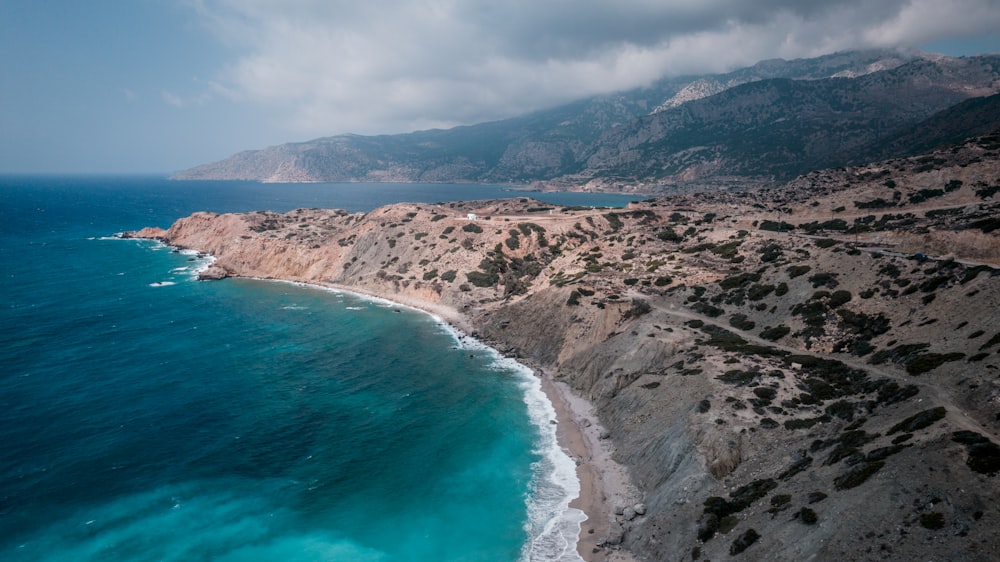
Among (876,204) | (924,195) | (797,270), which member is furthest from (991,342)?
(924,195)

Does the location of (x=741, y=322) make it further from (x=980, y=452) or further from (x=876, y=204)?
(x=876, y=204)

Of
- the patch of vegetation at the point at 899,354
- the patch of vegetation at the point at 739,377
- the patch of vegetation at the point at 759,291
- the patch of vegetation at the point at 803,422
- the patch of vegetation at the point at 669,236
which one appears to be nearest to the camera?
the patch of vegetation at the point at 803,422

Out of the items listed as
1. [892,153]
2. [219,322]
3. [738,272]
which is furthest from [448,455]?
[892,153]

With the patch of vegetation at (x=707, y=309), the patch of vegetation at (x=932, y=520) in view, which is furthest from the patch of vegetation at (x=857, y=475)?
the patch of vegetation at (x=707, y=309)

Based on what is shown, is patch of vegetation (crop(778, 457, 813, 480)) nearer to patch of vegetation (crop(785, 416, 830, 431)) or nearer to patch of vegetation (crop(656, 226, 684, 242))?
patch of vegetation (crop(785, 416, 830, 431))

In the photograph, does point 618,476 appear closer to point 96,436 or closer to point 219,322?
point 96,436

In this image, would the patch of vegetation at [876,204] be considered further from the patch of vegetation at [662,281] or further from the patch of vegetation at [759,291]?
the patch of vegetation at [759,291]

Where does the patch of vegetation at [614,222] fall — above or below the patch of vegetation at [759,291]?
above

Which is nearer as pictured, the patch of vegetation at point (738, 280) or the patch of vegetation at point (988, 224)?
the patch of vegetation at point (988, 224)
